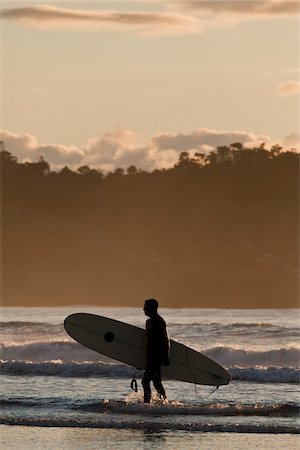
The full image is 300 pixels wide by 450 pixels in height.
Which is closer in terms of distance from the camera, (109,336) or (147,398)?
(147,398)

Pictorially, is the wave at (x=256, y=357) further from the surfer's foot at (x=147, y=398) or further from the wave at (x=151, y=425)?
the wave at (x=151, y=425)

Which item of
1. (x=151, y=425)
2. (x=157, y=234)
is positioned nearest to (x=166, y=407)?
(x=151, y=425)

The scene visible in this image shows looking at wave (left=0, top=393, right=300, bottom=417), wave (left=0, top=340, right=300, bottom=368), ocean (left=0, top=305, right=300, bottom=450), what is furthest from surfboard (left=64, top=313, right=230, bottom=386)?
wave (left=0, top=340, right=300, bottom=368)

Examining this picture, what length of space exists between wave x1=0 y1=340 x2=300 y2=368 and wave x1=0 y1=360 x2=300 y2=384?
3.80 meters

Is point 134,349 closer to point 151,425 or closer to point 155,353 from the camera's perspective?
point 155,353

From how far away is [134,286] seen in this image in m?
133

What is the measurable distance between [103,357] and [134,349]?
35.6 ft

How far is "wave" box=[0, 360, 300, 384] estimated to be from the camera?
78.5ft

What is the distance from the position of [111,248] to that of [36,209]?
10.1 metres

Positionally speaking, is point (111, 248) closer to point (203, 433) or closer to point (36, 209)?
point (36, 209)

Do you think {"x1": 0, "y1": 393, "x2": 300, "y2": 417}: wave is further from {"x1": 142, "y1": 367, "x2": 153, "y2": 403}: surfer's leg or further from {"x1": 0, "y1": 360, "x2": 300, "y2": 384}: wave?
{"x1": 0, "y1": 360, "x2": 300, "y2": 384}: wave

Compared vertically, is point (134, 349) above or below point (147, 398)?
above

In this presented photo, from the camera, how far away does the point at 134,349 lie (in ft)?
65.2

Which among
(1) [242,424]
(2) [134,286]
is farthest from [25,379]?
(2) [134,286]
